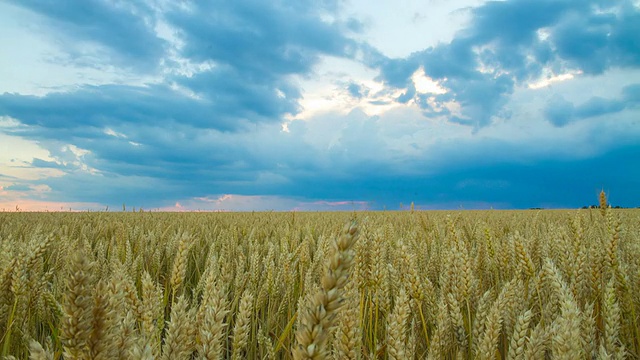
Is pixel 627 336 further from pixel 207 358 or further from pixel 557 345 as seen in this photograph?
pixel 207 358

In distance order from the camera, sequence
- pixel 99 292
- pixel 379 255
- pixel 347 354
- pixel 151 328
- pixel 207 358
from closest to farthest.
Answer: pixel 99 292 < pixel 207 358 < pixel 347 354 < pixel 151 328 < pixel 379 255

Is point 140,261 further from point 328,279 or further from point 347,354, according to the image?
point 328,279

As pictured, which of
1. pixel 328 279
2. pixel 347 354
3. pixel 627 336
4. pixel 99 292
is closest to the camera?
pixel 328 279

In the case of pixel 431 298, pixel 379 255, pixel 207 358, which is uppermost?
pixel 379 255

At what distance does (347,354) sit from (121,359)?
22.9 inches

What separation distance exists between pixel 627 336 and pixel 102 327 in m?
2.51

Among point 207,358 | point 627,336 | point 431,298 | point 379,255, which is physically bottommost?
point 627,336

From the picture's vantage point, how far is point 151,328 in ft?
4.58

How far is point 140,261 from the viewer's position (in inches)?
123

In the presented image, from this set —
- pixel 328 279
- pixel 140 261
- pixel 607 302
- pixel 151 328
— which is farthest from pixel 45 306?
pixel 607 302

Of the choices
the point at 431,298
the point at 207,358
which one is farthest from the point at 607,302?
the point at 207,358

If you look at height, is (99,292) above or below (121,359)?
above

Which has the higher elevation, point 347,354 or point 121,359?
point 121,359

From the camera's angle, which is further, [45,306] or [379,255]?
[45,306]
